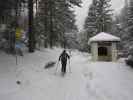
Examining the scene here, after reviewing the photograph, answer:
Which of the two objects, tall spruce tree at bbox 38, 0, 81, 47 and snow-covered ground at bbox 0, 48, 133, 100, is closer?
snow-covered ground at bbox 0, 48, 133, 100

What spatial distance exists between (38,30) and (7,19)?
29.2 feet

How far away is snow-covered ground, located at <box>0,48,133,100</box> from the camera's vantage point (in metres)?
10.5

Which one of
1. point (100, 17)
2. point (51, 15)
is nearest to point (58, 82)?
point (51, 15)

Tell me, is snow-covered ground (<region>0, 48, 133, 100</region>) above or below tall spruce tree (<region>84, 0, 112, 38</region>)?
below

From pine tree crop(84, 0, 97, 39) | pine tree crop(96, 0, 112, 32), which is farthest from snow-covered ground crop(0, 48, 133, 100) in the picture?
pine tree crop(84, 0, 97, 39)

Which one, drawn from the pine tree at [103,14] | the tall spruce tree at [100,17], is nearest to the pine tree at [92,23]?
the tall spruce tree at [100,17]

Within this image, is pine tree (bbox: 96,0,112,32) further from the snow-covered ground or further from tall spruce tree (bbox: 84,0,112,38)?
the snow-covered ground

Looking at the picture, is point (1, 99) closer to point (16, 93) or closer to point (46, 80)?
point (16, 93)

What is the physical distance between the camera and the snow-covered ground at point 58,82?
412 inches

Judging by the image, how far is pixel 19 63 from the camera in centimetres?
1478

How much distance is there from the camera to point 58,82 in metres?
12.7

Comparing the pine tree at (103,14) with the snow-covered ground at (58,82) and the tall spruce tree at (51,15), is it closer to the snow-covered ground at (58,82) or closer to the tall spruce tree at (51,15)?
the tall spruce tree at (51,15)

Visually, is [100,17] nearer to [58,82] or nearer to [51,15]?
[51,15]

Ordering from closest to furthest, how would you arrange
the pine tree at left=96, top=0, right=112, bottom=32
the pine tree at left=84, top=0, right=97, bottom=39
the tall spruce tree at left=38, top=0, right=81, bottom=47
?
the tall spruce tree at left=38, top=0, right=81, bottom=47, the pine tree at left=96, top=0, right=112, bottom=32, the pine tree at left=84, top=0, right=97, bottom=39
